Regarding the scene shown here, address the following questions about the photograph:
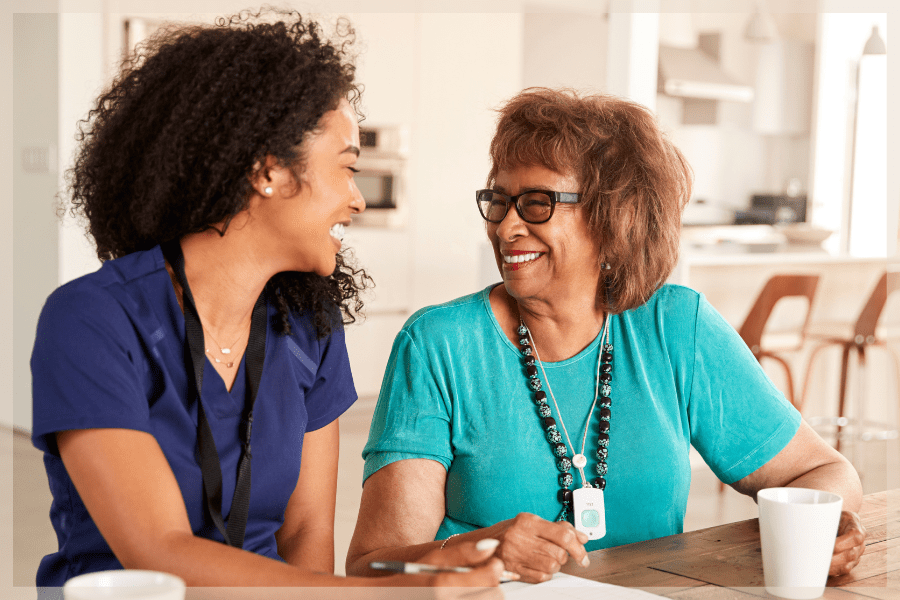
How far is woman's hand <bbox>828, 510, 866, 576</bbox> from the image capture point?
1179 millimetres

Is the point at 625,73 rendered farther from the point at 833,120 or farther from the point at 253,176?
the point at 833,120

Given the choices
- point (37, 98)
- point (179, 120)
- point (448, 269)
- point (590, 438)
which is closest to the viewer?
point (179, 120)

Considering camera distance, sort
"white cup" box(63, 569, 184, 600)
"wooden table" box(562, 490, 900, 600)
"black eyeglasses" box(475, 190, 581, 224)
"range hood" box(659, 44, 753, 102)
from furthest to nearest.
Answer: "range hood" box(659, 44, 753, 102)
"black eyeglasses" box(475, 190, 581, 224)
"wooden table" box(562, 490, 900, 600)
"white cup" box(63, 569, 184, 600)

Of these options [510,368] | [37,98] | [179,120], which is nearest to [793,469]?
[510,368]

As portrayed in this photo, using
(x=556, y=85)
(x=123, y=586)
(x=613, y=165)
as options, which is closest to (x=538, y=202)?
(x=613, y=165)

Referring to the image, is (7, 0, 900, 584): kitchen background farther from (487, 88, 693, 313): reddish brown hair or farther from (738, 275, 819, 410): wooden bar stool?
(487, 88, 693, 313): reddish brown hair

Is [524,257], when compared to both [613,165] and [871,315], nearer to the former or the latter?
[613,165]

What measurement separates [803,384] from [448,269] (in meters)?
2.20

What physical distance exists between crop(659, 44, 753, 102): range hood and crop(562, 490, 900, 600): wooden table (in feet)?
20.2

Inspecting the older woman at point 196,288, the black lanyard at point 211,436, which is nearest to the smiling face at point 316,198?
the older woman at point 196,288

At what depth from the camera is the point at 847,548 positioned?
1194mm

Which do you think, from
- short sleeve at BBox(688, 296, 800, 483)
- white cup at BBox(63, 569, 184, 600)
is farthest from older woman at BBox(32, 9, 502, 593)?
Answer: short sleeve at BBox(688, 296, 800, 483)

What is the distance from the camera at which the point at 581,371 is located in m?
1.57

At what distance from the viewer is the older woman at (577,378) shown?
1.47 metres
